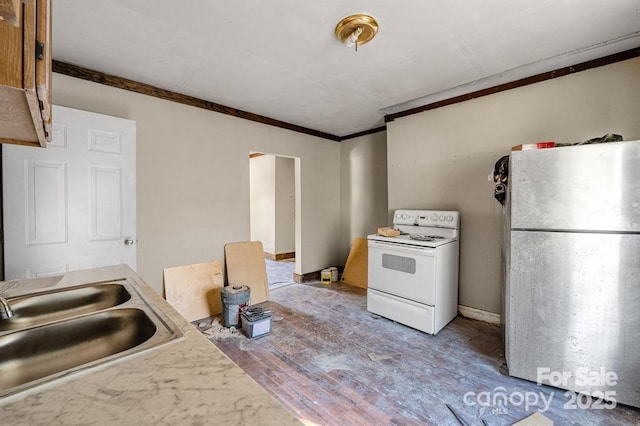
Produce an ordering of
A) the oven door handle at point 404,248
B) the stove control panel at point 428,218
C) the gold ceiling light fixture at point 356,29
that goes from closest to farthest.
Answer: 1. the gold ceiling light fixture at point 356,29
2. the oven door handle at point 404,248
3. the stove control panel at point 428,218

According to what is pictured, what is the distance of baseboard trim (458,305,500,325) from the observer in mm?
2823

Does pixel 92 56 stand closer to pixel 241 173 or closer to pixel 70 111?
pixel 70 111

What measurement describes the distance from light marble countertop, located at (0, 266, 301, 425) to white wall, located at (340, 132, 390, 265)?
3667 mm

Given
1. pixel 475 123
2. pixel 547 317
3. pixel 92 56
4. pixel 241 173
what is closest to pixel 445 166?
pixel 475 123

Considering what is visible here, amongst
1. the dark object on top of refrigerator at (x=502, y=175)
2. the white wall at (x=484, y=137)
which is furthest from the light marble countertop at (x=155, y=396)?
the white wall at (x=484, y=137)

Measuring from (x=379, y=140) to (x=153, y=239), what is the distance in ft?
11.0

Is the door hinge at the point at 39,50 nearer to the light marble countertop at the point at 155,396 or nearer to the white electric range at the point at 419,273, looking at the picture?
the light marble countertop at the point at 155,396

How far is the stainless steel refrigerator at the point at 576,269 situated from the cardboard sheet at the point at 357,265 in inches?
91.6

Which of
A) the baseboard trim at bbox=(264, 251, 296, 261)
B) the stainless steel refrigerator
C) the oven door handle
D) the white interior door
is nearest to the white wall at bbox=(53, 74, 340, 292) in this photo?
the white interior door

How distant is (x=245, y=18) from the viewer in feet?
5.68

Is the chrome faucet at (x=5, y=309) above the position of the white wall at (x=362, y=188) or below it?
below

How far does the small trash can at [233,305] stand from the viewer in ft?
8.91

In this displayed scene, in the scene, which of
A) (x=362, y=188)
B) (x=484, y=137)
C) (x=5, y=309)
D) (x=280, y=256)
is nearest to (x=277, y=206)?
(x=280, y=256)

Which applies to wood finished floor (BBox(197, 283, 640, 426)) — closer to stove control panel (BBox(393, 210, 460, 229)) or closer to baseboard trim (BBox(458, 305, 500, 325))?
baseboard trim (BBox(458, 305, 500, 325))
